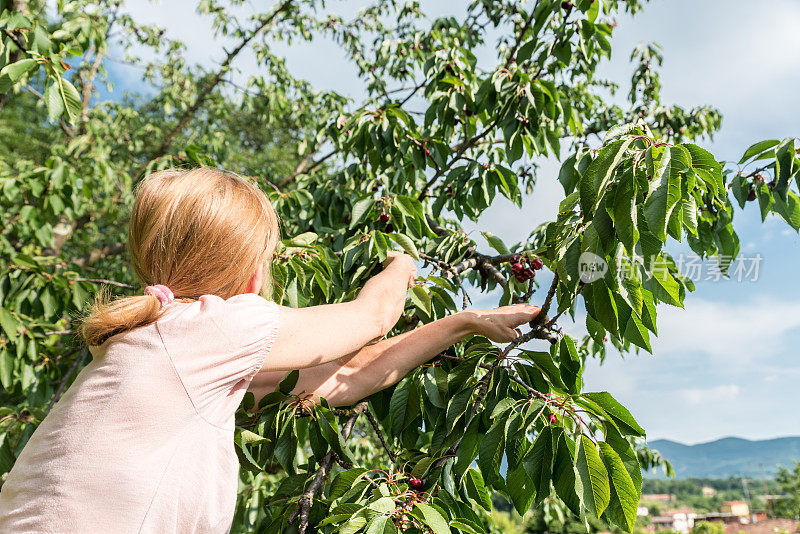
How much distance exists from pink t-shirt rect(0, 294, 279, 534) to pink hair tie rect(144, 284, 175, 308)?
41 mm

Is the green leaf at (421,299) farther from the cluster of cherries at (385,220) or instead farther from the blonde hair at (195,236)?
the blonde hair at (195,236)

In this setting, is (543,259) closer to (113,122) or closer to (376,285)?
(376,285)

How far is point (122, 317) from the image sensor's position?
1.00 meters

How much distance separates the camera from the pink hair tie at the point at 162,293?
1070 mm

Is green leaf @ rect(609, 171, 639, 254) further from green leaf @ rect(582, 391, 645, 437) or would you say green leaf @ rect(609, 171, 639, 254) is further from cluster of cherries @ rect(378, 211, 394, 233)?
Result: cluster of cherries @ rect(378, 211, 394, 233)

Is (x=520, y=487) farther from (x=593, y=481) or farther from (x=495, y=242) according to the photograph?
(x=495, y=242)

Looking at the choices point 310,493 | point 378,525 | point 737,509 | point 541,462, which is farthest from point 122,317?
point 737,509

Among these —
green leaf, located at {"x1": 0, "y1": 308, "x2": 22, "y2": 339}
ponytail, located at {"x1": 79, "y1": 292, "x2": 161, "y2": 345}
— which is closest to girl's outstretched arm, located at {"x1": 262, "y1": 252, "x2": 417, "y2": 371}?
ponytail, located at {"x1": 79, "y1": 292, "x2": 161, "y2": 345}

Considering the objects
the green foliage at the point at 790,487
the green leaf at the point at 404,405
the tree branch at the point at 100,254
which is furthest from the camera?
the green foliage at the point at 790,487

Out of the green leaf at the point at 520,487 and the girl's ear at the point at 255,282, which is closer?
the girl's ear at the point at 255,282

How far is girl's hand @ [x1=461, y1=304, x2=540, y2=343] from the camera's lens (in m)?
1.57

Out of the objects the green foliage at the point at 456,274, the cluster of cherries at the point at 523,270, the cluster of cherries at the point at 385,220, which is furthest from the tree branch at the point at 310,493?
the cluster of cherries at the point at 385,220

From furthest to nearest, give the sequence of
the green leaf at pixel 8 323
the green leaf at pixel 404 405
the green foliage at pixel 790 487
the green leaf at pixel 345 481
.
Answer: the green foliage at pixel 790 487, the green leaf at pixel 8 323, the green leaf at pixel 404 405, the green leaf at pixel 345 481

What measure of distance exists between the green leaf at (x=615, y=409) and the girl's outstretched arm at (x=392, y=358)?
288 mm
